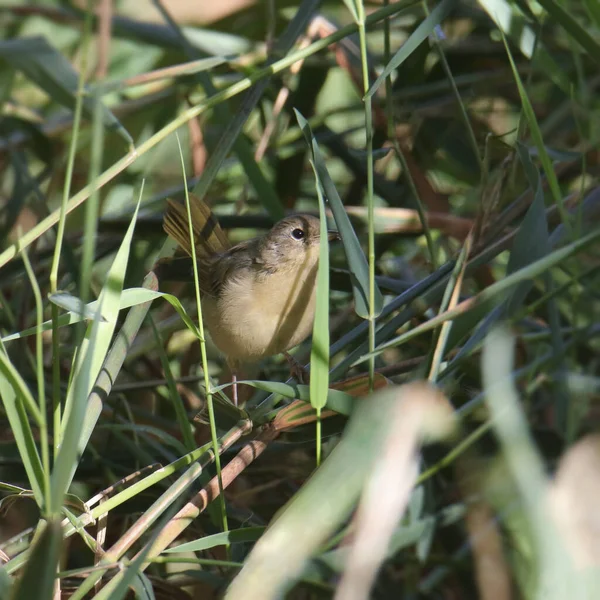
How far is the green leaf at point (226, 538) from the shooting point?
4.15 feet

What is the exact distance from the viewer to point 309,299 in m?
2.05

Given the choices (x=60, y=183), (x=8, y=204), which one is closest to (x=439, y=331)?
(x=8, y=204)

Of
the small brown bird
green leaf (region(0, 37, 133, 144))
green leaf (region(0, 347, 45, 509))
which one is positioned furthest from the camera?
the small brown bird

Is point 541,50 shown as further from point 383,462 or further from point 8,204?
point 8,204

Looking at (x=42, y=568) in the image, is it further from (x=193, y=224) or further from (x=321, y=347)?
(x=193, y=224)

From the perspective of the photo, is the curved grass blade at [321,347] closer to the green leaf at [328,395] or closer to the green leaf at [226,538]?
the green leaf at [328,395]

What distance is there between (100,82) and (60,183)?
1733 mm

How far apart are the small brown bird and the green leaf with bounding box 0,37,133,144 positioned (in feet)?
1.11

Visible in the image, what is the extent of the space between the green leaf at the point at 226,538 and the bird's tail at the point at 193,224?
667mm

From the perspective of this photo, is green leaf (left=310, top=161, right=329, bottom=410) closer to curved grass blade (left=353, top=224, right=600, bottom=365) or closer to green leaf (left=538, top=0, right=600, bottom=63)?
curved grass blade (left=353, top=224, right=600, bottom=365)

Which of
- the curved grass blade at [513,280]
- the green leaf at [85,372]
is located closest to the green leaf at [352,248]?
the curved grass blade at [513,280]

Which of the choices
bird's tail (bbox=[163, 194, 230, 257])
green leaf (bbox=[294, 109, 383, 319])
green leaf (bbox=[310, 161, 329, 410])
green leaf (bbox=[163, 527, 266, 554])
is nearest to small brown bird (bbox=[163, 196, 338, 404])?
bird's tail (bbox=[163, 194, 230, 257])

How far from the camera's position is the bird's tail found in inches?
74.5

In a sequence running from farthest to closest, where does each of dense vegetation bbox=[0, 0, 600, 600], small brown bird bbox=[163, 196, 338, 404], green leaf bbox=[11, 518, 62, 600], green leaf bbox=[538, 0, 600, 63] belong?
small brown bird bbox=[163, 196, 338, 404] < green leaf bbox=[538, 0, 600, 63] < dense vegetation bbox=[0, 0, 600, 600] < green leaf bbox=[11, 518, 62, 600]
